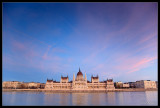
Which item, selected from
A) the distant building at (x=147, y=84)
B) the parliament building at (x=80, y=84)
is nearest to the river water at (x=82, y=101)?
the parliament building at (x=80, y=84)

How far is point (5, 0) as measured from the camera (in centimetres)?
645

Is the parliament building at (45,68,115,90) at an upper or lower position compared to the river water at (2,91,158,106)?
upper

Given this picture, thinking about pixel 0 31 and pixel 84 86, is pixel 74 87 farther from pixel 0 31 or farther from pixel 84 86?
pixel 0 31

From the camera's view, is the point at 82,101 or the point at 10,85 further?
the point at 10,85

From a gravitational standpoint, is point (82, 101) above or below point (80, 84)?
below

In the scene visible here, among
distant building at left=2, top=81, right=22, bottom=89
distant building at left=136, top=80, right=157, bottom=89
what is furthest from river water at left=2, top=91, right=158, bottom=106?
distant building at left=2, top=81, right=22, bottom=89

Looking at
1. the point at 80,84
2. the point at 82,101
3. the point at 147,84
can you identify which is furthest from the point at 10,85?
the point at 147,84

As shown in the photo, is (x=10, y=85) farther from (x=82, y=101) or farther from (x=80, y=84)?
(x=82, y=101)

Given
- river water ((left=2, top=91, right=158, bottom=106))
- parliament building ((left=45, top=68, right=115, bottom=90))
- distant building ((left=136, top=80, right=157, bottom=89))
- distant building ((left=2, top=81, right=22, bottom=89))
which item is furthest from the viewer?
distant building ((left=2, top=81, right=22, bottom=89))

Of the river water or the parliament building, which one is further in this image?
the parliament building

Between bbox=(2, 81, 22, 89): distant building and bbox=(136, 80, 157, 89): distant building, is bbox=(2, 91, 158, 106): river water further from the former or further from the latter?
bbox=(2, 81, 22, 89): distant building

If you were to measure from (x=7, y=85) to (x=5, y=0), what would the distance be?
49.5 metres

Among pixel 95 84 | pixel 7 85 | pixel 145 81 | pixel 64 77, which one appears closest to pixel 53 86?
pixel 64 77

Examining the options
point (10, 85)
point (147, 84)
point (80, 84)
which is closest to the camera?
point (80, 84)
